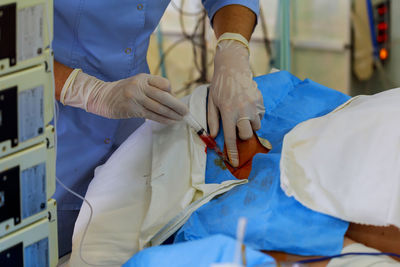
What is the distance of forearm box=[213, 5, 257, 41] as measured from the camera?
1.74 meters

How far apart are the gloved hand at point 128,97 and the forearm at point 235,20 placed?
44 centimetres

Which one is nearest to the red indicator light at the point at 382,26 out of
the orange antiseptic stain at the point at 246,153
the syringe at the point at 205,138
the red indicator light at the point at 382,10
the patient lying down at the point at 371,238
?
the red indicator light at the point at 382,10

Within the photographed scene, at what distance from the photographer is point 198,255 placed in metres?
0.91

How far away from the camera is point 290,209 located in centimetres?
116

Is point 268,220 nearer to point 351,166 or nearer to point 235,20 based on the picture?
point 351,166

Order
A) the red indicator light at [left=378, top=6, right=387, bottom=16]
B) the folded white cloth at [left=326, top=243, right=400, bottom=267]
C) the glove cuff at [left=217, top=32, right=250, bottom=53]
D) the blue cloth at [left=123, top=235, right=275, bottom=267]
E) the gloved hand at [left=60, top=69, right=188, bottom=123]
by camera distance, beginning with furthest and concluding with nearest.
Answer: the red indicator light at [left=378, top=6, right=387, bottom=16]
the glove cuff at [left=217, top=32, right=250, bottom=53]
the gloved hand at [left=60, top=69, right=188, bottom=123]
the folded white cloth at [left=326, top=243, right=400, bottom=267]
the blue cloth at [left=123, top=235, right=275, bottom=267]

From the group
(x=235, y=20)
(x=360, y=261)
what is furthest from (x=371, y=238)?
(x=235, y=20)

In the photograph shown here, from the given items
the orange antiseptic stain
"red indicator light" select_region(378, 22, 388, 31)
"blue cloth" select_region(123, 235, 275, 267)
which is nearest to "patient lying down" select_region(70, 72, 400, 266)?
the orange antiseptic stain

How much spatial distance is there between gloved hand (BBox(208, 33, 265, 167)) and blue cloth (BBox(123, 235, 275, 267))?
0.54 m

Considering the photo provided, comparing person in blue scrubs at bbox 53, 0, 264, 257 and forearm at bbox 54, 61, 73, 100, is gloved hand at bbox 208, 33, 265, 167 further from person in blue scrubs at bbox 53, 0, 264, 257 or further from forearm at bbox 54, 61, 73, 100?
forearm at bbox 54, 61, 73, 100

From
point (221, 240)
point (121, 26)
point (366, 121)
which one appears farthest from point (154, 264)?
point (121, 26)

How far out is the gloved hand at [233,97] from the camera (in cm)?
146

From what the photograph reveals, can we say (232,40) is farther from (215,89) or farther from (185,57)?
(185,57)

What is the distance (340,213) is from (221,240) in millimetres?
358
